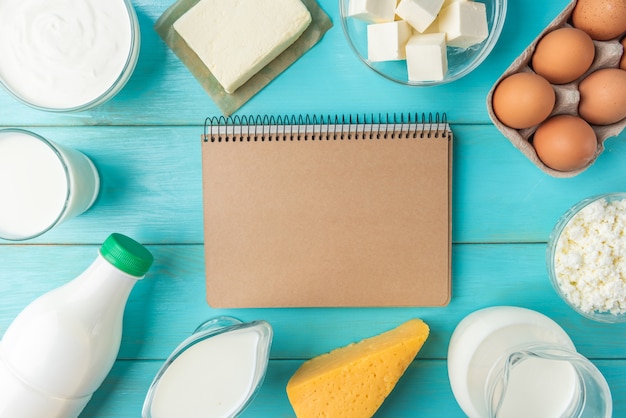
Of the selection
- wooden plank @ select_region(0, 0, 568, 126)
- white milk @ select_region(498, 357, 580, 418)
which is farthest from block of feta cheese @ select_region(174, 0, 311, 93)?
white milk @ select_region(498, 357, 580, 418)

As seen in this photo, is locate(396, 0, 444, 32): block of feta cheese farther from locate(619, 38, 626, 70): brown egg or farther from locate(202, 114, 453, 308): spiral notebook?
locate(619, 38, 626, 70): brown egg

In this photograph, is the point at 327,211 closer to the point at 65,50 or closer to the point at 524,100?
the point at 524,100

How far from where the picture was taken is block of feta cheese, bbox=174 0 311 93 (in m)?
0.67

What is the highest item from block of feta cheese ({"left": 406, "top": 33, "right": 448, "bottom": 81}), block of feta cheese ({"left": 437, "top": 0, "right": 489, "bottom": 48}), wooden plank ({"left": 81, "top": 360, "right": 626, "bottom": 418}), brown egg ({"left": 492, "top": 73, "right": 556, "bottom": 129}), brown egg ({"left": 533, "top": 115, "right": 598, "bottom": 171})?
block of feta cheese ({"left": 437, "top": 0, "right": 489, "bottom": 48})

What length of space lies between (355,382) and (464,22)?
0.46 m

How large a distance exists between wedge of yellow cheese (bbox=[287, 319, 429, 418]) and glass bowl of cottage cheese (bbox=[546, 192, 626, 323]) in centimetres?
20

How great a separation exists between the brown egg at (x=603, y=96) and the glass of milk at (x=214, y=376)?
48 cm

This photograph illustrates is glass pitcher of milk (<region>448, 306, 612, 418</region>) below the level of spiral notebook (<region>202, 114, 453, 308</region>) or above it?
below

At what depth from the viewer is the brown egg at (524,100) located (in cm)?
60

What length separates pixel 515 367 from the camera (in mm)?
578

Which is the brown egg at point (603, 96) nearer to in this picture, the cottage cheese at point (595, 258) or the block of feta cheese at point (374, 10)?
the cottage cheese at point (595, 258)

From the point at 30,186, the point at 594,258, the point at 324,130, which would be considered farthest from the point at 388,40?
the point at 30,186

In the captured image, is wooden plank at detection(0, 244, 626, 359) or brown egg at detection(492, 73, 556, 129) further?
wooden plank at detection(0, 244, 626, 359)

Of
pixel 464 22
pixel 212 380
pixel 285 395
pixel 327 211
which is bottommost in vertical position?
pixel 285 395
